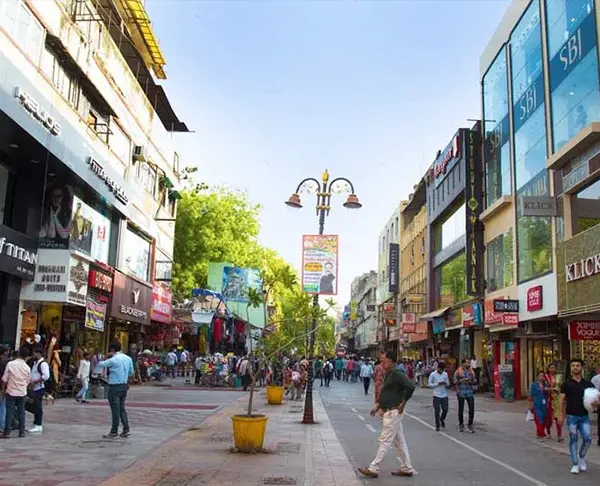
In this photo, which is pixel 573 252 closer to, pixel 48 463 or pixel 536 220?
pixel 536 220

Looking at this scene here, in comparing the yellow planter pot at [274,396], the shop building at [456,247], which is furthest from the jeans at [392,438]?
the shop building at [456,247]

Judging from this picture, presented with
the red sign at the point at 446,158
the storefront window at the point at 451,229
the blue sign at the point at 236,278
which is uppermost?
the red sign at the point at 446,158

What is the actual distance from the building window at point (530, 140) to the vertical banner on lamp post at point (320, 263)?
11.7 meters

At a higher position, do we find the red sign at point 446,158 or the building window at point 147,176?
the red sign at point 446,158

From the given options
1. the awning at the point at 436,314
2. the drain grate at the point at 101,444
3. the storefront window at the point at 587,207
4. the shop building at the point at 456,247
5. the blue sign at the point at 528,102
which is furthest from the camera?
the awning at the point at 436,314

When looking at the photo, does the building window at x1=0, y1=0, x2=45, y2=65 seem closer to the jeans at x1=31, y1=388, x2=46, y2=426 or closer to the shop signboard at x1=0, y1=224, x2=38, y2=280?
the shop signboard at x1=0, y1=224, x2=38, y2=280

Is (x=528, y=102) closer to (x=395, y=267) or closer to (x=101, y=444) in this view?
(x=101, y=444)

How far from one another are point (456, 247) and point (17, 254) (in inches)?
1025

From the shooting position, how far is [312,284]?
15.7 metres

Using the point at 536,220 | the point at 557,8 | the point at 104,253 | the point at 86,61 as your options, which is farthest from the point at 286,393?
the point at 557,8

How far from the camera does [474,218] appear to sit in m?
33.0

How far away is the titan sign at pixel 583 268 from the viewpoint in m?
18.2

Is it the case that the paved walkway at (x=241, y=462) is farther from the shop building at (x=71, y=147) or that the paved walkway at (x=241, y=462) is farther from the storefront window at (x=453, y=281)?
the storefront window at (x=453, y=281)

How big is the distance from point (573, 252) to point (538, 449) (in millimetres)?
8617
